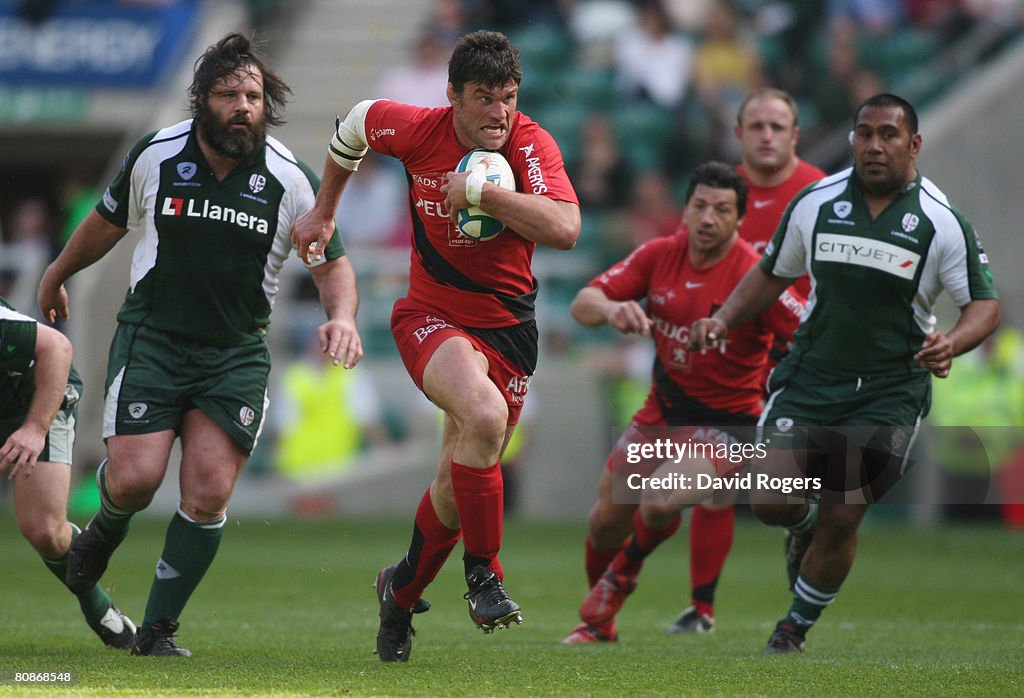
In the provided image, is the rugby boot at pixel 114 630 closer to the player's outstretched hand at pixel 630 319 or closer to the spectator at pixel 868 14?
the player's outstretched hand at pixel 630 319

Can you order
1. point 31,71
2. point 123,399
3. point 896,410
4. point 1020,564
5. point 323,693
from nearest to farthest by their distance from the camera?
1. point 323,693
2. point 123,399
3. point 896,410
4. point 1020,564
5. point 31,71

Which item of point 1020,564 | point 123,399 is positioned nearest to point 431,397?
point 123,399

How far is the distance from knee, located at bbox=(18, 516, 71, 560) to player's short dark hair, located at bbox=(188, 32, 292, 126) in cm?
187

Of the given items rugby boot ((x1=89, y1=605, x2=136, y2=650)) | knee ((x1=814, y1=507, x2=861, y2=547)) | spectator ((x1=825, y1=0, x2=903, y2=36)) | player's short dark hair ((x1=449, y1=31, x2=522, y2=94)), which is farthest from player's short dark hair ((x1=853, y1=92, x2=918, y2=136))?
spectator ((x1=825, y1=0, x2=903, y2=36))

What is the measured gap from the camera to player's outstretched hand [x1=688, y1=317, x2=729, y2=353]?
7.29 m

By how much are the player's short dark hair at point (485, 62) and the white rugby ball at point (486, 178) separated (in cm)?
28

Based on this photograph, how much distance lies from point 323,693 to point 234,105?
262cm

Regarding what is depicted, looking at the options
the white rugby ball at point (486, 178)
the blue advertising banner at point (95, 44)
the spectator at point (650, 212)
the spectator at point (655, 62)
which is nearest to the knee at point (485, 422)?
the white rugby ball at point (486, 178)

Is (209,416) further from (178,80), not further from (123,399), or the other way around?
(178,80)

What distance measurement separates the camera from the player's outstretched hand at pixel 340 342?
603cm

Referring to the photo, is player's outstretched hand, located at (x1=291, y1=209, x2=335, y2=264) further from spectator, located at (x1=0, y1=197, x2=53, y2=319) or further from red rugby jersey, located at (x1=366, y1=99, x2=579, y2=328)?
spectator, located at (x1=0, y1=197, x2=53, y2=319)

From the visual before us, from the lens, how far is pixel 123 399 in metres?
6.52

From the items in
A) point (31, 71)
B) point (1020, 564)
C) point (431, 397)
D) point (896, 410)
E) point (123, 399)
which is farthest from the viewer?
point (31, 71)

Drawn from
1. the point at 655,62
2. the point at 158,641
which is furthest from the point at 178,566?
the point at 655,62
